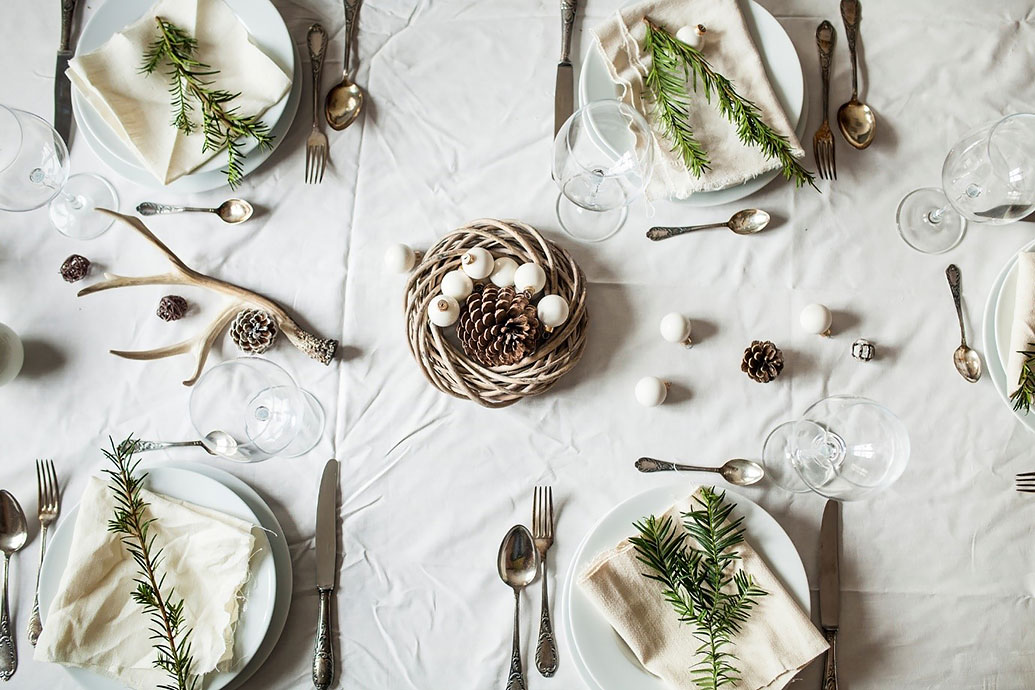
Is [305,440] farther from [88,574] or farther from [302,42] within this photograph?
[302,42]

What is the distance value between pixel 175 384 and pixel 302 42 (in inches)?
22.1

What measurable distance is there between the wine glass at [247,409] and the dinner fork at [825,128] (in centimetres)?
84

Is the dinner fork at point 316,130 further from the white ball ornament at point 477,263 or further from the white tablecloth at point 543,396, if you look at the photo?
the white ball ornament at point 477,263

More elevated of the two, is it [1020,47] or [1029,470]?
[1020,47]

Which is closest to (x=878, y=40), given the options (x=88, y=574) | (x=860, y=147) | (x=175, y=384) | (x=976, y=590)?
(x=860, y=147)

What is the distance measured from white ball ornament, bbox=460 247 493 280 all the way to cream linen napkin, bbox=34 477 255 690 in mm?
461

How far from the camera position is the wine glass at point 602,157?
101cm

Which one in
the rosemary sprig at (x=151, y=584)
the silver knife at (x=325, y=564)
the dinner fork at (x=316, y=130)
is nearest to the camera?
the rosemary sprig at (x=151, y=584)

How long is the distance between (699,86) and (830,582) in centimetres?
73

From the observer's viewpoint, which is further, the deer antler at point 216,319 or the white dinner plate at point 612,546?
the deer antler at point 216,319

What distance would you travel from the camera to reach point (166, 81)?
1.07 meters

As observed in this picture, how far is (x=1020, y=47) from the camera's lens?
1.13 meters

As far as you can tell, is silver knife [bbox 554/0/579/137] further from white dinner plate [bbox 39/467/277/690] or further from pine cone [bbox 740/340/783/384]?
white dinner plate [bbox 39/467/277/690]

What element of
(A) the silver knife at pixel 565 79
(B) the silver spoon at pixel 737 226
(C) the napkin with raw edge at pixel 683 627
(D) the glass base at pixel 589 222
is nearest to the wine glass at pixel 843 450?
(C) the napkin with raw edge at pixel 683 627
